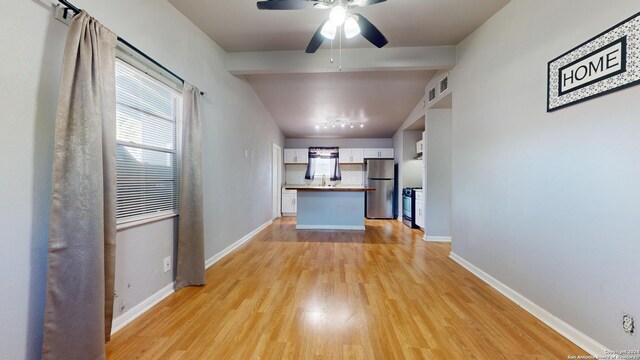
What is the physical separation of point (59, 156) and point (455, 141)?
12.3ft

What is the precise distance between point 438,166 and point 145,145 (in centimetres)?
402

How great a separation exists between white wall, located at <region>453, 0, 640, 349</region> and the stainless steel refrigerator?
3910 mm

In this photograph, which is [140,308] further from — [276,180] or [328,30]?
[276,180]

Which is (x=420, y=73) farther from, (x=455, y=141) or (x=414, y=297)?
(x=414, y=297)

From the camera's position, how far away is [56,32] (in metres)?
1.32

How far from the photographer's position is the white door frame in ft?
20.2

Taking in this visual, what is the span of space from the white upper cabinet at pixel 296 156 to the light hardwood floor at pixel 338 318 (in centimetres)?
472

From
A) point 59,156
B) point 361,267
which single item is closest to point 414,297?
point 361,267

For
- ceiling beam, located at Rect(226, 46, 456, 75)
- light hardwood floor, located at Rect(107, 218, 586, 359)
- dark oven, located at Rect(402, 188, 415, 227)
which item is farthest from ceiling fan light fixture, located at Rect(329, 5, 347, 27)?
dark oven, located at Rect(402, 188, 415, 227)

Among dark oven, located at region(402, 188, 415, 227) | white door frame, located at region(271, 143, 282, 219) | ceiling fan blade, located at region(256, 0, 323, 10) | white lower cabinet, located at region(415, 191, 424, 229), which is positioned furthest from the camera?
white door frame, located at region(271, 143, 282, 219)

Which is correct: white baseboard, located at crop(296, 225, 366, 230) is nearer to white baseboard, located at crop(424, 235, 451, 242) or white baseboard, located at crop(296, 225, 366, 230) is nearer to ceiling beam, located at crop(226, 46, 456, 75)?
white baseboard, located at crop(424, 235, 451, 242)

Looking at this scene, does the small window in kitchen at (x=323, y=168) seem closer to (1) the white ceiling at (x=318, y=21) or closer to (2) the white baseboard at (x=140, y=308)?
(1) the white ceiling at (x=318, y=21)

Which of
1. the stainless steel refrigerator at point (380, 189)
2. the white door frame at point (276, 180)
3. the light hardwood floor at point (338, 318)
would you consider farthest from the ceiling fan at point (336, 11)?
the stainless steel refrigerator at point (380, 189)

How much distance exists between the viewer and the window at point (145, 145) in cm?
174
